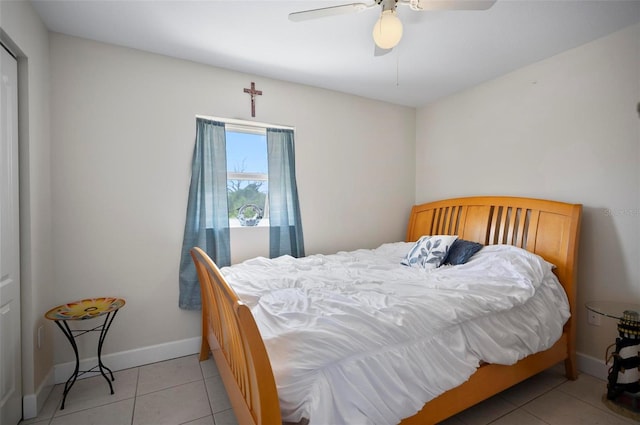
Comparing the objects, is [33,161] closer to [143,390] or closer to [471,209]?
[143,390]

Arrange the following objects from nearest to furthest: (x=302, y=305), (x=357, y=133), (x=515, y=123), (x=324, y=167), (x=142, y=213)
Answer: (x=302, y=305), (x=142, y=213), (x=515, y=123), (x=324, y=167), (x=357, y=133)

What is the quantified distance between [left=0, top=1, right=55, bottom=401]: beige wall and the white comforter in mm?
1180

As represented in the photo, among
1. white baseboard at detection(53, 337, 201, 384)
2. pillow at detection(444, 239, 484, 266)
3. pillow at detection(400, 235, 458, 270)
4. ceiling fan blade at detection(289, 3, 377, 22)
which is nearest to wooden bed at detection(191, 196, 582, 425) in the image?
white baseboard at detection(53, 337, 201, 384)

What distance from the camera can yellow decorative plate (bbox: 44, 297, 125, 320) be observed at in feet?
6.07

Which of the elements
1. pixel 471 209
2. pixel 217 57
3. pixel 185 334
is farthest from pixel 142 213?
pixel 471 209

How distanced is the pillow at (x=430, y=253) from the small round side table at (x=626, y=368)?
104 cm

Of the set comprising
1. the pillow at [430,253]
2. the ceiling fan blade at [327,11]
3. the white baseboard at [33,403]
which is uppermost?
the ceiling fan blade at [327,11]

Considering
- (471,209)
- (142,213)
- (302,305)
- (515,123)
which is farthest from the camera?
(471,209)

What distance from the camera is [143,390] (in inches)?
80.1

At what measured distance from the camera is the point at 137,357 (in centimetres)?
236

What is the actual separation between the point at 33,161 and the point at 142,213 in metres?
0.74

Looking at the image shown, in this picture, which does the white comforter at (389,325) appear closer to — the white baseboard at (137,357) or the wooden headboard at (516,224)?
the wooden headboard at (516,224)

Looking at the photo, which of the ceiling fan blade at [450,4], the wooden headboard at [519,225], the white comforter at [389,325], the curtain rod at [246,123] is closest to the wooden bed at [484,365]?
the wooden headboard at [519,225]

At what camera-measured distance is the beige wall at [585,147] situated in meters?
2.08
